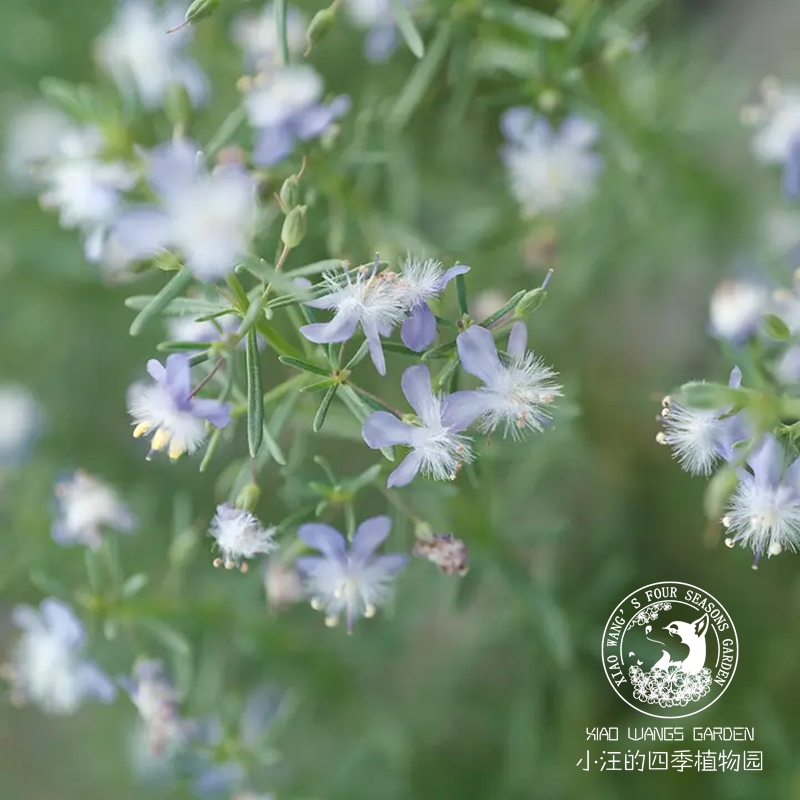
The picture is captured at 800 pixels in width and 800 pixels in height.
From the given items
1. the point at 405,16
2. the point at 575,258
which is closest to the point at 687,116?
the point at 575,258

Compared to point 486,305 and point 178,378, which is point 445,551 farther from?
point 486,305

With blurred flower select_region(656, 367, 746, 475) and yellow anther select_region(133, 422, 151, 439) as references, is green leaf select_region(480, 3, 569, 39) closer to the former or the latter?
blurred flower select_region(656, 367, 746, 475)

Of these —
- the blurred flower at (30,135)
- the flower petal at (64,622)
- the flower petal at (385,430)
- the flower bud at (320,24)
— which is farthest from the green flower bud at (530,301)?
the blurred flower at (30,135)

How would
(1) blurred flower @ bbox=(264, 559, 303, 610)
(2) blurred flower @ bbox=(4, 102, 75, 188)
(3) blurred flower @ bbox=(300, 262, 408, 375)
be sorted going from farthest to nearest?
(2) blurred flower @ bbox=(4, 102, 75, 188), (1) blurred flower @ bbox=(264, 559, 303, 610), (3) blurred flower @ bbox=(300, 262, 408, 375)

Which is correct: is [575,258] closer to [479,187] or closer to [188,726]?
[479,187]

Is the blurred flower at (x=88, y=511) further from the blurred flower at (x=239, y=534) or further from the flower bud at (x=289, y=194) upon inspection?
the flower bud at (x=289, y=194)

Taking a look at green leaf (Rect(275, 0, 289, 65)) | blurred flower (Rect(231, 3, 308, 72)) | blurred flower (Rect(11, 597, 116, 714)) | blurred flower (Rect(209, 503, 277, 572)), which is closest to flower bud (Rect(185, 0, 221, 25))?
green leaf (Rect(275, 0, 289, 65))
